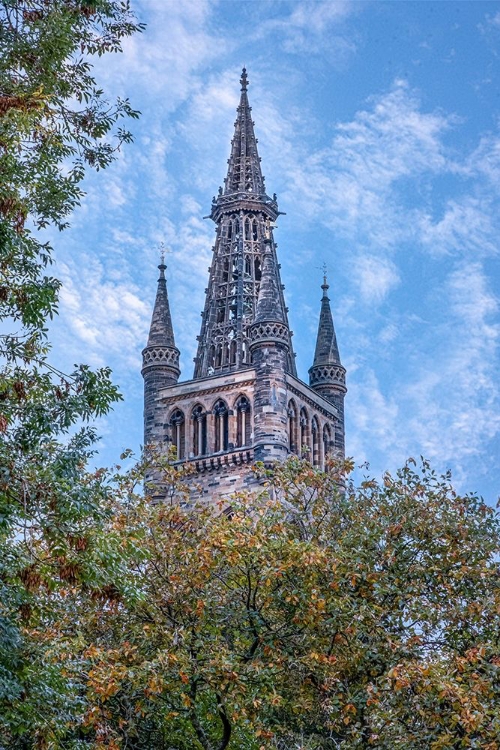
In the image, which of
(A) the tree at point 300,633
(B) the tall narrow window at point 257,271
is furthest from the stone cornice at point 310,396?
(A) the tree at point 300,633

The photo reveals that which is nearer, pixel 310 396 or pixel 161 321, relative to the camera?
pixel 310 396

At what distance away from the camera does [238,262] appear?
232 ft

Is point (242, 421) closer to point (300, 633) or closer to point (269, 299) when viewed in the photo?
point (269, 299)

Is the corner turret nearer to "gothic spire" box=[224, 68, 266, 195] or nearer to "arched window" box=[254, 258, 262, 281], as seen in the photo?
"arched window" box=[254, 258, 262, 281]

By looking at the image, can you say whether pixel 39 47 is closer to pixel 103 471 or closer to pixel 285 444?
pixel 103 471

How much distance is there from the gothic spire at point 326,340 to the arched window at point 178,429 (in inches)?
382

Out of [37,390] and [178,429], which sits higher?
[178,429]

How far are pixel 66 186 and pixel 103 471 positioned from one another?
9.15 m

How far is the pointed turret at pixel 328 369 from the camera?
71750 mm

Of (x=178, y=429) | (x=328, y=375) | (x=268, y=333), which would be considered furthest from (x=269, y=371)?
(x=328, y=375)

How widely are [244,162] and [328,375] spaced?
13234mm

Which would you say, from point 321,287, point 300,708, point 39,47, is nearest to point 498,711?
point 300,708

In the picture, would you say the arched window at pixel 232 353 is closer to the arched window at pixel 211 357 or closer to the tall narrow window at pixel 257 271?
the arched window at pixel 211 357

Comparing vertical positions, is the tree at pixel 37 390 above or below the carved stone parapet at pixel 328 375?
below
